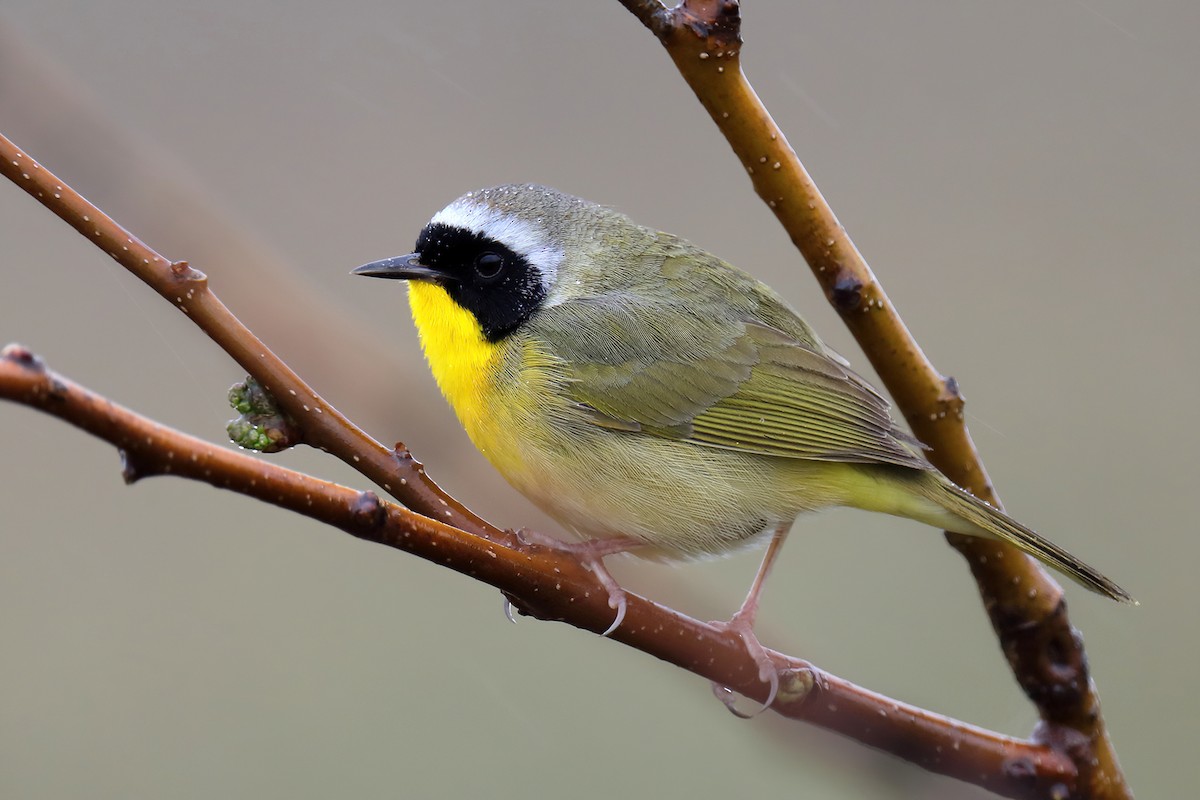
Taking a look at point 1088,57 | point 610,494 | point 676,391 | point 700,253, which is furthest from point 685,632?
point 1088,57

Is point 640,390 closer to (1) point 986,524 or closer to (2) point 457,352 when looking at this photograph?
(2) point 457,352

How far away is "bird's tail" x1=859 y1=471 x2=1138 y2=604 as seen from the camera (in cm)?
307

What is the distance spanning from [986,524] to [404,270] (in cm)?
172

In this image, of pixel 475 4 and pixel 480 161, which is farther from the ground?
pixel 475 4

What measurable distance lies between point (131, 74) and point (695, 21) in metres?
4.94

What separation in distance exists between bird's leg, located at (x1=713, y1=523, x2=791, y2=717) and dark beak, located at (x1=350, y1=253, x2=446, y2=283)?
124 centimetres

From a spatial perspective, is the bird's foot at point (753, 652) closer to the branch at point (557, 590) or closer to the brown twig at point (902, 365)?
the branch at point (557, 590)

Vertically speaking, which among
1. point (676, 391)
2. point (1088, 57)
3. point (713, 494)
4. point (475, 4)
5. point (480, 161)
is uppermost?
point (475, 4)

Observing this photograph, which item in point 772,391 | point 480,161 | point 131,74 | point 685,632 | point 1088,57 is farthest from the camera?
point 1088,57

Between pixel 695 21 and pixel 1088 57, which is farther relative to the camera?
pixel 1088 57

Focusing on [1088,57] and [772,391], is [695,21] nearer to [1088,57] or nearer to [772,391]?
[772,391]

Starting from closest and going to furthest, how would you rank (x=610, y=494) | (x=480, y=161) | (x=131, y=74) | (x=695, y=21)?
(x=695, y=21), (x=610, y=494), (x=131, y=74), (x=480, y=161)

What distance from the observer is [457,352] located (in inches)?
142

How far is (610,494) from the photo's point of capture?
11.1 feet
